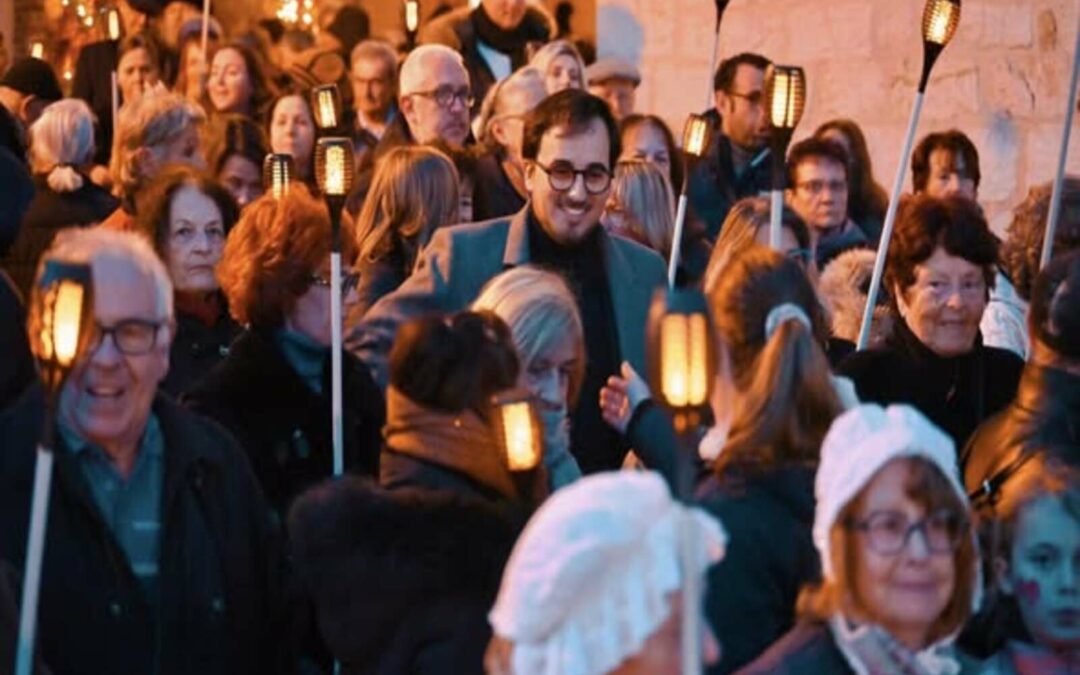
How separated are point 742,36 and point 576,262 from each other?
612 cm

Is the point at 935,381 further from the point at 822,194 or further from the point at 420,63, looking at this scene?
the point at 420,63

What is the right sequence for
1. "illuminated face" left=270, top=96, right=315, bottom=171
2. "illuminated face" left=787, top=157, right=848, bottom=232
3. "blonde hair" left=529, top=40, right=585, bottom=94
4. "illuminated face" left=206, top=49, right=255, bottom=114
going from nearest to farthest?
1. "illuminated face" left=787, top=157, right=848, bottom=232
2. "illuminated face" left=270, top=96, right=315, bottom=171
3. "blonde hair" left=529, top=40, right=585, bottom=94
4. "illuminated face" left=206, top=49, right=255, bottom=114

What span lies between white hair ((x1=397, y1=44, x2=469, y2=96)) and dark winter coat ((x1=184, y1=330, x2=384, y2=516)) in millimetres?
3550

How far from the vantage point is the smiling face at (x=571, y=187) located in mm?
8219

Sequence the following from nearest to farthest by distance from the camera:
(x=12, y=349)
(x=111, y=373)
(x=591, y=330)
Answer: (x=111, y=373) < (x=12, y=349) < (x=591, y=330)

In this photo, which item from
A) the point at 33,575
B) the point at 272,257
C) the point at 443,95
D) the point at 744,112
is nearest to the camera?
the point at 33,575

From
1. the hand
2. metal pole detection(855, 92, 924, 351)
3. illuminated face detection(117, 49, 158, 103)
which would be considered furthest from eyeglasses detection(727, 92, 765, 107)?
the hand

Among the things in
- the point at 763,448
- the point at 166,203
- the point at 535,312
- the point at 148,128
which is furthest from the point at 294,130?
the point at 763,448

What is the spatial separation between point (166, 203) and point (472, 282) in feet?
3.15

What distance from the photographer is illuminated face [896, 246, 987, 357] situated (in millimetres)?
7926

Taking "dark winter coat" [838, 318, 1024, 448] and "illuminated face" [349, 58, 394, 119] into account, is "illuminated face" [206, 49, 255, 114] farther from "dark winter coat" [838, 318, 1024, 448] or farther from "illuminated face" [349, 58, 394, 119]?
"dark winter coat" [838, 318, 1024, 448]

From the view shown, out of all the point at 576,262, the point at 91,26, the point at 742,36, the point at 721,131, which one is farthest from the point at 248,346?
the point at 91,26

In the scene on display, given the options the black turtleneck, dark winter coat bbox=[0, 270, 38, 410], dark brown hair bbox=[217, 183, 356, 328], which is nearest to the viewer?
dark winter coat bbox=[0, 270, 38, 410]

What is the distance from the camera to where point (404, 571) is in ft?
19.1
